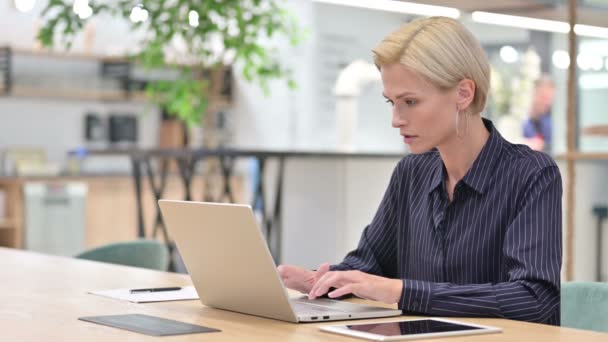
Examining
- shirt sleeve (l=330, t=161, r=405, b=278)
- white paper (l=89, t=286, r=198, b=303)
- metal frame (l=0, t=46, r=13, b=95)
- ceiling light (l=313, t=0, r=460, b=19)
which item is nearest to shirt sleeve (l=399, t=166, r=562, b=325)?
shirt sleeve (l=330, t=161, r=405, b=278)

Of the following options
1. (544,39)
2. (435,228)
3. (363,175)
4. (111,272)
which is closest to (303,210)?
(363,175)

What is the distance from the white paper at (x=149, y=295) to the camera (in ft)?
7.15

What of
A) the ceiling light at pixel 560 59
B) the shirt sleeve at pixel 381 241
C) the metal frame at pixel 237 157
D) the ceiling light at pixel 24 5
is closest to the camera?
the shirt sleeve at pixel 381 241

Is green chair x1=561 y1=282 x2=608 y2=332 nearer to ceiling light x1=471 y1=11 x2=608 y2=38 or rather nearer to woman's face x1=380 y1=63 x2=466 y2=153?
woman's face x1=380 y1=63 x2=466 y2=153

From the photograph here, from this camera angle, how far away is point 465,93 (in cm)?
207

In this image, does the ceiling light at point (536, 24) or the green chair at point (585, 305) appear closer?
the green chair at point (585, 305)

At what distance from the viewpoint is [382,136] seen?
8.28 m

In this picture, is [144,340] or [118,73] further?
[118,73]

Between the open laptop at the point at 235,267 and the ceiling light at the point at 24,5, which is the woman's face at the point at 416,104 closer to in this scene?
the open laptop at the point at 235,267

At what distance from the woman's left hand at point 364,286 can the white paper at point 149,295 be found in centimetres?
43

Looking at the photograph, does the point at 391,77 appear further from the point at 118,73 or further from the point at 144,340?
the point at 118,73

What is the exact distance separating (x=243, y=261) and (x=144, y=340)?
10.0 inches

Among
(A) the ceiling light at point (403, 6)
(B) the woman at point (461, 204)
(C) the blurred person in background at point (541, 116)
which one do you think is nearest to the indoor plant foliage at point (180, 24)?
(A) the ceiling light at point (403, 6)

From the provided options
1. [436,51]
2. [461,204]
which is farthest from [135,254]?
[436,51]
